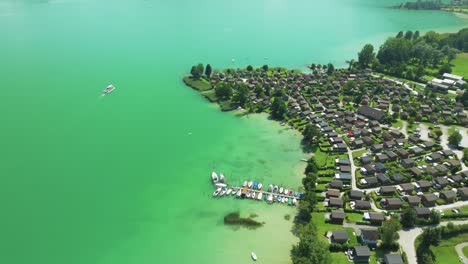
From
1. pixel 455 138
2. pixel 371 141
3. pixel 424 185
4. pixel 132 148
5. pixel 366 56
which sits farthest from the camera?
pixel 366 56

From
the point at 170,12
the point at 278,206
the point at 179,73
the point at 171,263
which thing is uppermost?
the point at 170,12

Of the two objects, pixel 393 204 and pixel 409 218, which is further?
pixel 393 204

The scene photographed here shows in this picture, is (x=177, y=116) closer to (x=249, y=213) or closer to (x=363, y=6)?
(x=249, y=213)

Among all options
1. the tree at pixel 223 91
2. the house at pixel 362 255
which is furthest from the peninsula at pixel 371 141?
the tree at pixel 223 91

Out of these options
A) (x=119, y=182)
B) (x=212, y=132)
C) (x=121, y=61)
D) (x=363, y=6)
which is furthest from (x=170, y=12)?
(x=119, y=182)

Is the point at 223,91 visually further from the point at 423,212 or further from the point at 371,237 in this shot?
the point at 423,212

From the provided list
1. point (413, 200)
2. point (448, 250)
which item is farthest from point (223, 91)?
point (448, 250)

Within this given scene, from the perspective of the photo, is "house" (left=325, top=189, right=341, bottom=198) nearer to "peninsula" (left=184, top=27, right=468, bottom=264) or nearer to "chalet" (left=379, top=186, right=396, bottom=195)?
"peninsula" (left=184, top=27, right=468, bottom=264)
